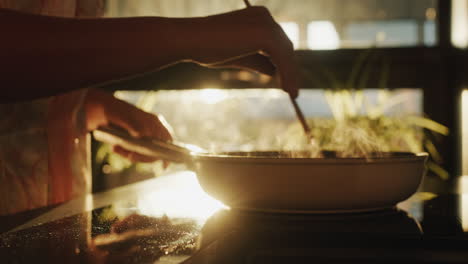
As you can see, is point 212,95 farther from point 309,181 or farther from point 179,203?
point 309,181

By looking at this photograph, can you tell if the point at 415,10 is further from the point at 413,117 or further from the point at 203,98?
the point at 203,98

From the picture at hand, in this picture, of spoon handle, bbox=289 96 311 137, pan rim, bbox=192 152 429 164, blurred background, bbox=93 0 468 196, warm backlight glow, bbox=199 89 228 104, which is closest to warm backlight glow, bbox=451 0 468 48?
blurred background, bbox=93 0 468 196

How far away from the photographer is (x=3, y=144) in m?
1.12

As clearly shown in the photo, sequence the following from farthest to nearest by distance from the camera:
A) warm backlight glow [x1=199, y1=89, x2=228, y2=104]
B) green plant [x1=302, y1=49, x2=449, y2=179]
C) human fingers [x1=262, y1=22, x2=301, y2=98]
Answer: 1. warm backlight glow [x1=199, y1=89, x2=228, y2=104]
2. green plant [x1=302, y1=49, x2=449, y2=179]
3. human fingers [x1=262, y1=22, x2=301, y2=98]

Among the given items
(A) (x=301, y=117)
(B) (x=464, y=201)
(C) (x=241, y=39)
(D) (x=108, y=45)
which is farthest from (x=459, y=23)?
(D) (x=108, y=45)

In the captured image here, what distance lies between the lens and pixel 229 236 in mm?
602

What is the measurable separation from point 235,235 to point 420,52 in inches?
67.8

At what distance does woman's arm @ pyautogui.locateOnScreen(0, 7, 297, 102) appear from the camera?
0.68 metres

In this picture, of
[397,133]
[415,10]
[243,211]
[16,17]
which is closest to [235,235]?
[243,211]

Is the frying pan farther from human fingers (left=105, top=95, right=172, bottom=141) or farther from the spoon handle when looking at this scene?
human fingers (left=105, top=95, right=172, bottom=141)

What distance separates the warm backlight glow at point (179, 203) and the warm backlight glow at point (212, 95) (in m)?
1.10

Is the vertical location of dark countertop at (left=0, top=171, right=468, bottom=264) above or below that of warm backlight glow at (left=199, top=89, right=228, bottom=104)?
below

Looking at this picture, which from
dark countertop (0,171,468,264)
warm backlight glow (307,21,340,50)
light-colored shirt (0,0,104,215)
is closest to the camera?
dark countertop (0,171,468,264)

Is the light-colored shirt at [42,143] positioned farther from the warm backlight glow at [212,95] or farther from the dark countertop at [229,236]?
the warm backlight glow at [212,95]
